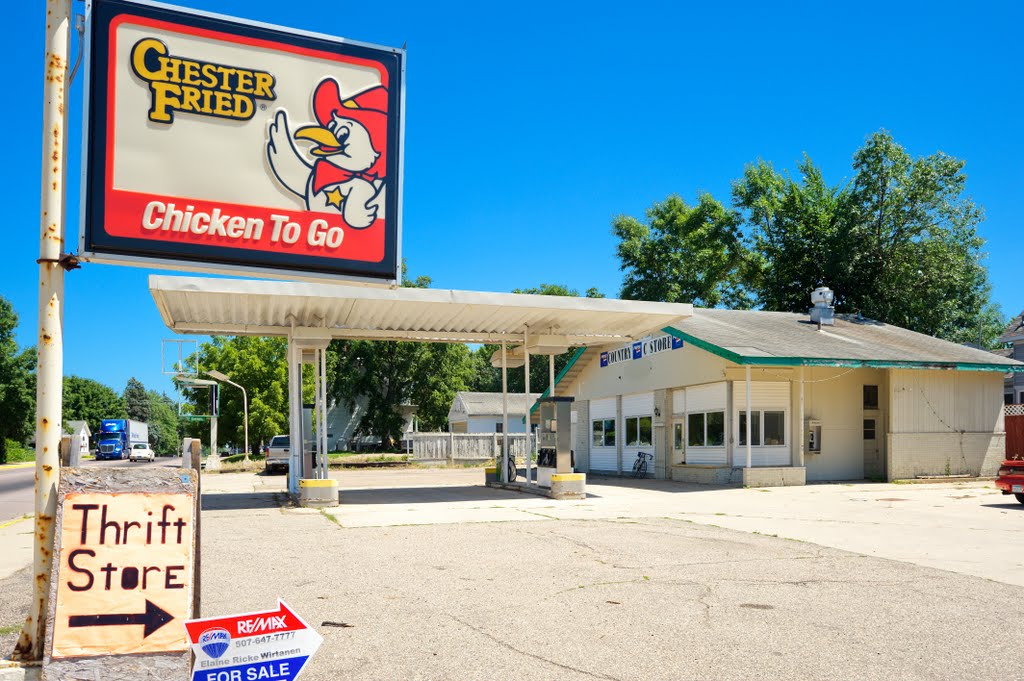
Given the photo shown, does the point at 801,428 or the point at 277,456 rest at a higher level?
the point at 801,428

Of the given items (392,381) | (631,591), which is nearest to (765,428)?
(631,591)

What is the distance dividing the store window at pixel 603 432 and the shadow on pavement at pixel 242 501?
13658mm

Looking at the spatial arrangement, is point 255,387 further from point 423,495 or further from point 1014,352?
point 1014,352

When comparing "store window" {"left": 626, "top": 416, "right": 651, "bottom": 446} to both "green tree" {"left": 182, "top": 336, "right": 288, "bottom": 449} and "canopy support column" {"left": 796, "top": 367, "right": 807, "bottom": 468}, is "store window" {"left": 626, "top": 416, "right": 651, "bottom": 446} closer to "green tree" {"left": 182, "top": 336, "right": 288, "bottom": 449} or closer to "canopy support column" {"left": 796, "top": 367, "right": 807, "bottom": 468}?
"canopy support column" {"left": 796, "top": 367, "right": 807, "bottom": 468}

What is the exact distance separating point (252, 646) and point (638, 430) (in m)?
27.0

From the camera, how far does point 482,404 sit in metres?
62.4

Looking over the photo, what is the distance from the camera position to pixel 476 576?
9531 millimetres

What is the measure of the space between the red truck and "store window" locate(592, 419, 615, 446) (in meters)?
15.2

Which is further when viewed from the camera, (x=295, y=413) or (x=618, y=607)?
(x=295, y=413)

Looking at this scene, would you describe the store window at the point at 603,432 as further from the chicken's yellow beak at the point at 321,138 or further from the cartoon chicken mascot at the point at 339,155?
the chicken's yellow beak at the point at 321,138

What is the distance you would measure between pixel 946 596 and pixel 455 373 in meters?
58.4

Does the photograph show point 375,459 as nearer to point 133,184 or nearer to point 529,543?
point 529,543

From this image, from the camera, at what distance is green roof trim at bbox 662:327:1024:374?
22.7 metres

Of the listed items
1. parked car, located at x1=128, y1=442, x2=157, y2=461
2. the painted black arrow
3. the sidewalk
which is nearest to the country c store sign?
the painted black arrow
